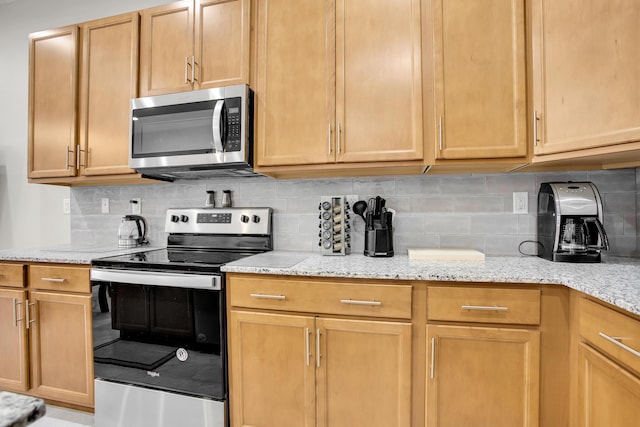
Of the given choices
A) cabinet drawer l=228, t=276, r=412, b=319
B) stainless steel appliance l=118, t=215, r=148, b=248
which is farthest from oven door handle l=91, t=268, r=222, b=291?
stainless steel appliance l=118, t=215, r=148, b=248

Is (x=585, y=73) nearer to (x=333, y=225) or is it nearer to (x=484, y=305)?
(x=484, y=305)

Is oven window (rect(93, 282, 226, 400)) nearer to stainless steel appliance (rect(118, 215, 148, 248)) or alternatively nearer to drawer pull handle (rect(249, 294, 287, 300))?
drawer pull handle (rect(249, 294, 287, 300))

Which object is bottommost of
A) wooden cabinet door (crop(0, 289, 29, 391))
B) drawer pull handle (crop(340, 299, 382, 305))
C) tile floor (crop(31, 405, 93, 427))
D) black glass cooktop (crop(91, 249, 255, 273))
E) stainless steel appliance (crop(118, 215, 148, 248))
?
tile floor (crop(31, 405, 93, 427))

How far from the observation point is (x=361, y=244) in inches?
79.4

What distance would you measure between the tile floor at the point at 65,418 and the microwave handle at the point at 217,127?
5.81 ft

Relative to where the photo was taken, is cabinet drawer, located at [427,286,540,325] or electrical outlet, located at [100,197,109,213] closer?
cabinet drawer, located at [427,286,540,325]

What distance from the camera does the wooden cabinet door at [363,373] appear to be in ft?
4.48

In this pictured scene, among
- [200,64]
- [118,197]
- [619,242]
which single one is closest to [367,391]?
[619,242]

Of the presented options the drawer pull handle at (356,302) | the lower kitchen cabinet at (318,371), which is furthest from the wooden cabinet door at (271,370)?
the drawer pull handle at (356,302)

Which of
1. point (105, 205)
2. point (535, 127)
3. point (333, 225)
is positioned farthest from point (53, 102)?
point (535, 127)

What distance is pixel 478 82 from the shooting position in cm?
155

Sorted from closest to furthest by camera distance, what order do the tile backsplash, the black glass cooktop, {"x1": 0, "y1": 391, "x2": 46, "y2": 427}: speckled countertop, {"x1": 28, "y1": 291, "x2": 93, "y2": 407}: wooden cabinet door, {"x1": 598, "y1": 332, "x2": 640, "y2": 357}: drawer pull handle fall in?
{"x1": 0, "y1": 391, "x2": 46, "y2": 427}: speckled countertop, {"x1": 598, "y1": 332, "x2": 640, "y2": 357}: drawer pull handle, the black glass cooktop, the tile backsplash, {"x1": 28, "y1": 291, "x2": 93, "y2": 407}: wooden cabinet door

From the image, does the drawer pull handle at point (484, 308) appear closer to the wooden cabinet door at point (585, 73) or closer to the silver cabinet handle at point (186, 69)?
the wooden cabinet door at point (585, 73)

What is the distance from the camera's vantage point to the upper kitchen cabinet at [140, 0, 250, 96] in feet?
6.03
